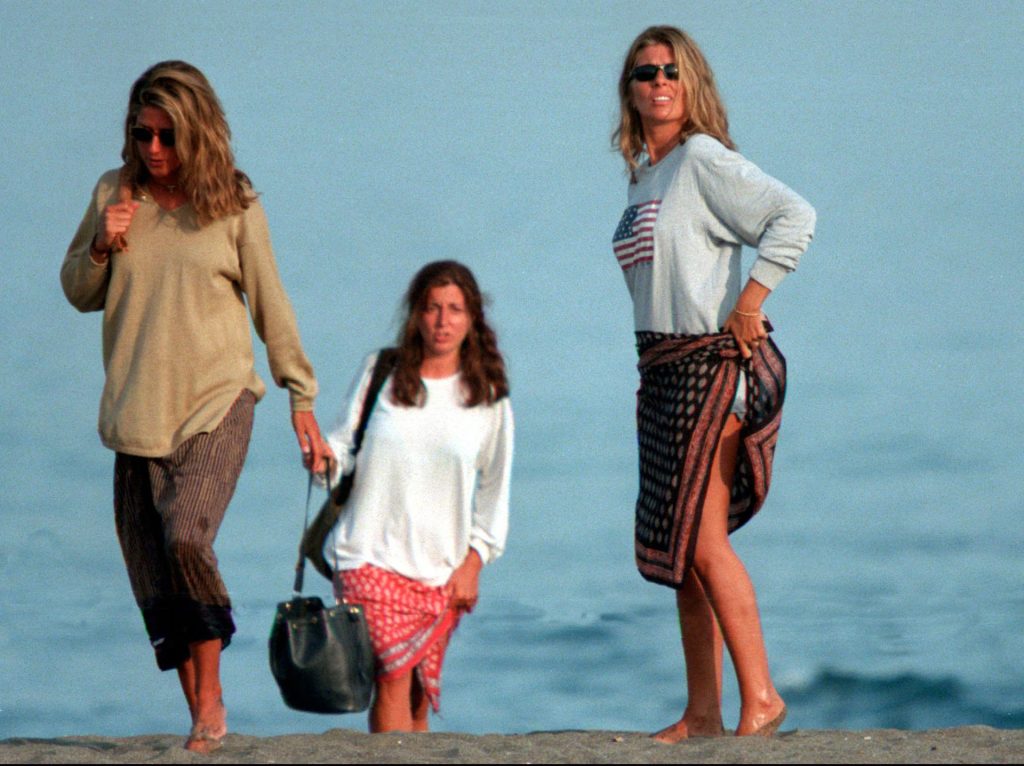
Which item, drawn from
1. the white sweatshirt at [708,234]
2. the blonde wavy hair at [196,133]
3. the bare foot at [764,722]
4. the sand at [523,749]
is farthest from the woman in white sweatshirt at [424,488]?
the bare foot at [764,722]

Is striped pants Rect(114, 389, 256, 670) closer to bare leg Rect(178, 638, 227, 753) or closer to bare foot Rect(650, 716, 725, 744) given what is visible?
bare leg Rect(178, 638, 227, 753)

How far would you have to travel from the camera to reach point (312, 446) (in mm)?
5219

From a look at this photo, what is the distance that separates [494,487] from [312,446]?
59 cm

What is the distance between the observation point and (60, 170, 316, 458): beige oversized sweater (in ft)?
16.9

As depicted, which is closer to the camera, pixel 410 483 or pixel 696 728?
pixel 410 483

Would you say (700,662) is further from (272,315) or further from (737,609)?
(272,315)

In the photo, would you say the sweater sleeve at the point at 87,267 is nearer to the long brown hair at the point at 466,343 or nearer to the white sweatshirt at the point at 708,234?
the long brown hair at the point at 466,343

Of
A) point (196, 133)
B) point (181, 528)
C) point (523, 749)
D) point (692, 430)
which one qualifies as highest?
point (196, 133)

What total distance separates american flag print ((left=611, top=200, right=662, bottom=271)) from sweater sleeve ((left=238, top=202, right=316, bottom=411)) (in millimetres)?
1047

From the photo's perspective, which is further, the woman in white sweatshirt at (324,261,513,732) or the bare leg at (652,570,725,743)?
the bare leg at (652,570,725,743)

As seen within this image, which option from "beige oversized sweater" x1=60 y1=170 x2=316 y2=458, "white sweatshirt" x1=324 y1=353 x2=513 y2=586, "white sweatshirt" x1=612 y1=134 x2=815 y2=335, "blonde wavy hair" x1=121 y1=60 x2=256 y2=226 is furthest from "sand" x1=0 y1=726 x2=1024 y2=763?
"blonde wavy hair" x1=121 y1=60 x2=256 y2=226

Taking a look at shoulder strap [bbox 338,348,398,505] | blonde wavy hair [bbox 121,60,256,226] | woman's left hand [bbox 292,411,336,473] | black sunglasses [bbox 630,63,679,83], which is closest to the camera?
blonde wavy hair [bbox 121,60,256,226]

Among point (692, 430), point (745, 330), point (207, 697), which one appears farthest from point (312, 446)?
point (745, 330)

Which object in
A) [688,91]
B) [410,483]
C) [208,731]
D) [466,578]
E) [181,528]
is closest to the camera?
[181,528]
